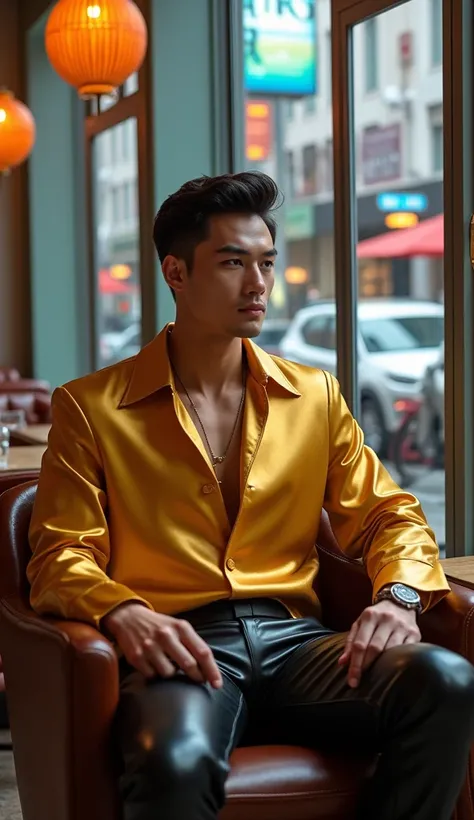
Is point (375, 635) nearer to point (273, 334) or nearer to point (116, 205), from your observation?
point (116, 205)

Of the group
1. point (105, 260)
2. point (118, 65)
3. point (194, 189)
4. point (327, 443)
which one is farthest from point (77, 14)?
point (105, 260)

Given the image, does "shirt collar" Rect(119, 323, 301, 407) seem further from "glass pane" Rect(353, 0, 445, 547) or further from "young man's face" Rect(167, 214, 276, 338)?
"glass pane" Rect(353, 0, 445, 547)

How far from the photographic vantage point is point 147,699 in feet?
5.59

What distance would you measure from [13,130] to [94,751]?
3983mm

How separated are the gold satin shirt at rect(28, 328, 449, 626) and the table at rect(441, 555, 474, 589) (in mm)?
84

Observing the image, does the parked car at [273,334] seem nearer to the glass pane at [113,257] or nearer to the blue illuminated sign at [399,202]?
the glass pane at [113,257]

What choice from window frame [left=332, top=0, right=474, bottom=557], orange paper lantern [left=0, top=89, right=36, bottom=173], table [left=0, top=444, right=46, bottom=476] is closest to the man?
window frame [left=332, top=0, right=474, bottom=557]

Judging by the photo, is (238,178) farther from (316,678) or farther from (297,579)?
(316,678)

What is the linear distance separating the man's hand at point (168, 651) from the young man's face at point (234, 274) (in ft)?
1.89

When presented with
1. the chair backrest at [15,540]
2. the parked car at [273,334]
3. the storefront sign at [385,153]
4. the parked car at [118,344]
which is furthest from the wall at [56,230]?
the chair backrest at [15,540]

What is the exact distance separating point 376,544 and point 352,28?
6.62 ft

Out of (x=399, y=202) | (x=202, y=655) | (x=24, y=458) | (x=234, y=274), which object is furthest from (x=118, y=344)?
(x=202, y=655)

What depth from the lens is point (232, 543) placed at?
201cm

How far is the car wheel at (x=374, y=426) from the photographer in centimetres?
665
